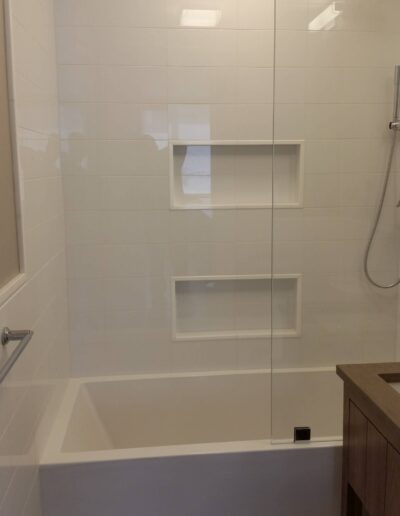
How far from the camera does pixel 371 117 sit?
2.60 meters

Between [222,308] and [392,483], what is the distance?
1.51m

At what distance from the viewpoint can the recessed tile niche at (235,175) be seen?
269 centimetres

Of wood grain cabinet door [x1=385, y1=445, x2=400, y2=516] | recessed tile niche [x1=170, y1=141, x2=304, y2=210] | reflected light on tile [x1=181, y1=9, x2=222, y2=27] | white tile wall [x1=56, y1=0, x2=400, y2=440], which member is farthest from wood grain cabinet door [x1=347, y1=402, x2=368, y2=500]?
reflected light on tile [x1=181, y1=9, x2=222, y2=27]

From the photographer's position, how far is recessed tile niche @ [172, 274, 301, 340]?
280 centimetres

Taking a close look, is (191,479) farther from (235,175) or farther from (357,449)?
(235,175)

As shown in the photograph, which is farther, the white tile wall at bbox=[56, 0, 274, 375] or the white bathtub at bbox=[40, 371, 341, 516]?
the white tile wall at bbox=[56, 0, 274, 375]

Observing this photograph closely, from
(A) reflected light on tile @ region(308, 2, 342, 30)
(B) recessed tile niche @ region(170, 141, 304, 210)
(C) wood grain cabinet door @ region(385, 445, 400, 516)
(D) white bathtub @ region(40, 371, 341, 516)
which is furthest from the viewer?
(B) recessed tile niche @ region(170, 141, 304, 210)

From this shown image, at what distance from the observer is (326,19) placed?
2.46m

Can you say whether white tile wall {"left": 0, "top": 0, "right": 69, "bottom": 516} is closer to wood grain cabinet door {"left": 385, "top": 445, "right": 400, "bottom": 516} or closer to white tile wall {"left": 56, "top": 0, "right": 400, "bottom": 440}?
white tile wall {"left": 56, "top": 0, "right": 400, "bottom": 440}

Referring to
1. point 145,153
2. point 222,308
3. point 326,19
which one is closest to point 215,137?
point 145,153

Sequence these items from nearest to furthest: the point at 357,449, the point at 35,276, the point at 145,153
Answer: the point at 357,449, the point at 35,276, the point at 145,153

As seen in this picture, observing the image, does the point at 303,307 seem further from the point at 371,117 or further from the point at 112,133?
the point at 112,133

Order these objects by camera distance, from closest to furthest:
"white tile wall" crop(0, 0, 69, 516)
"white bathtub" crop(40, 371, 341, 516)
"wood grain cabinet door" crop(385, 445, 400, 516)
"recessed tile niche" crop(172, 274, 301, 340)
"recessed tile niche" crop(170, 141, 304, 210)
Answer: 1. "wood grain cabinet door" crop(385, 445, 400, 516)
2. "white tile wall" crop(0, 0, 69, 516)
3. "white bathtub" crop(40, 371, 341, 516)
4. "recessed tile niche" crop(170, 141, 304, 210)
5. "recessed tile niche" crop(172, 274, 301, 340)

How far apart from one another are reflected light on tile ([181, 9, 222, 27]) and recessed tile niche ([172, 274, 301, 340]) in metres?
1.33
